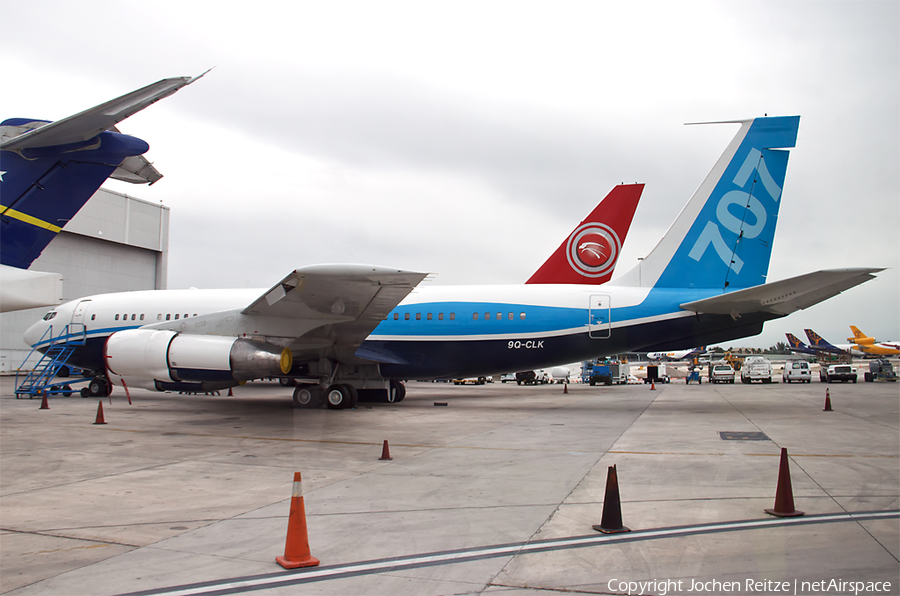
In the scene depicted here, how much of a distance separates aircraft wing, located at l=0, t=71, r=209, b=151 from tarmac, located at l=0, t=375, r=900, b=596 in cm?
381

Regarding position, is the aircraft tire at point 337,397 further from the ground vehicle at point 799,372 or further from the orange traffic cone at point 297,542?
the ground vehicle at point 799,372

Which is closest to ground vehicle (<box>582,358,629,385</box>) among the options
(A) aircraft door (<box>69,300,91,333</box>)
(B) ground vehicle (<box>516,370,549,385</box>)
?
(B) ground vehicle (<box>516,370,549,385</box>)

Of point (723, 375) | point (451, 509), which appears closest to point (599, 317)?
point (451, 509)

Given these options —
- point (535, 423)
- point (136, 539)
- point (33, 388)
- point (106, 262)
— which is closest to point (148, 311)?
point (33, 388)

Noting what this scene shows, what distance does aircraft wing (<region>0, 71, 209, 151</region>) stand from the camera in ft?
18.6

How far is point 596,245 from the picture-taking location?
2372 centimetres

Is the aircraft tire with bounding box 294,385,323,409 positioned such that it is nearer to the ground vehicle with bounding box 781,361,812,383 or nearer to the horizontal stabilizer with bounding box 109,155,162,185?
the horizontal stabilizer with bounding box 109,155,162,185

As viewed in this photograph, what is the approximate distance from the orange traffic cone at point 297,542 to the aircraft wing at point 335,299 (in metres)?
6.01

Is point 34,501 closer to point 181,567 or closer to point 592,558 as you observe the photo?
point 181,567

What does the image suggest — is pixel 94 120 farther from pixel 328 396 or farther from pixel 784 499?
pixel 328 396

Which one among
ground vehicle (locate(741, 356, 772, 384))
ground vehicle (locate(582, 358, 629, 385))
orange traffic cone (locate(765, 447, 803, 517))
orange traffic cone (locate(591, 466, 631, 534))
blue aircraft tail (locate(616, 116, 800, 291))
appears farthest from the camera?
ground vehicle (locate(582, 358, 629, 385))

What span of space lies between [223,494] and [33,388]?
1651cm

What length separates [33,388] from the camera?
1894 centimetres

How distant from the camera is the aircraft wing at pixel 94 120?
5656 mm
